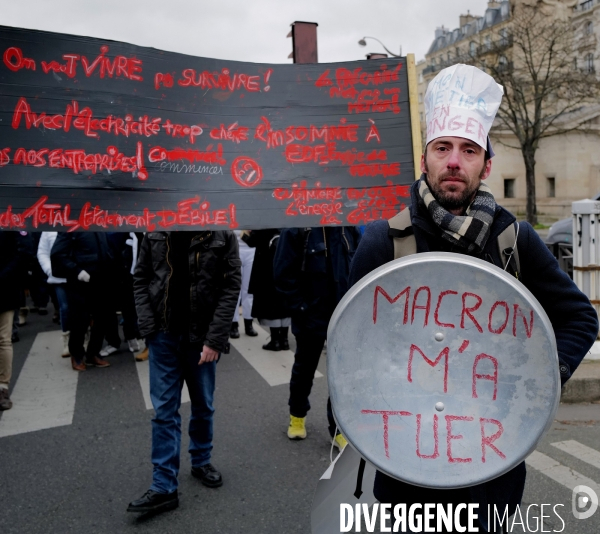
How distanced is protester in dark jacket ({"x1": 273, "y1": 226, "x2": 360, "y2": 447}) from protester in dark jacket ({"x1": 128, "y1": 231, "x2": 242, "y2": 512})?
81cm

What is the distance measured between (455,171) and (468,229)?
211 millimetres

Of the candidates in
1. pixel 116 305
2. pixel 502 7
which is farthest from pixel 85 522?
pixel 502 7

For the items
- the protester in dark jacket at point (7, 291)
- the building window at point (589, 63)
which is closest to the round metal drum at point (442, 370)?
the protester in dark jacket at point (7, 291)

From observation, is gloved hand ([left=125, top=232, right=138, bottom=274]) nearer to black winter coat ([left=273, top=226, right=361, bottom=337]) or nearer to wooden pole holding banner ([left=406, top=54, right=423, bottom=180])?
black winter coat ([left=273, top=226, right=361, bottom=337])

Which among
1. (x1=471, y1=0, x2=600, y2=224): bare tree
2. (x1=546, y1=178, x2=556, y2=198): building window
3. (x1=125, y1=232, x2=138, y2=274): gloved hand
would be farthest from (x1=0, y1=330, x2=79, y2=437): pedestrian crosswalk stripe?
(x1=546, y1=178, x2=556, y2=198): building window

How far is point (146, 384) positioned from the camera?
6.08 m

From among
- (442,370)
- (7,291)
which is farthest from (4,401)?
(442,370)

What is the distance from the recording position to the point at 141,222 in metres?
2.91

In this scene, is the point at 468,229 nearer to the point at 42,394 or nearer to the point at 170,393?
the point at 170,393

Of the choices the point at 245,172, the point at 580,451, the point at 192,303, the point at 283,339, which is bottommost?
the point at 580,451

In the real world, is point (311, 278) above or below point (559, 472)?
above

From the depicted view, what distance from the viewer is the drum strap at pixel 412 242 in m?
1.85

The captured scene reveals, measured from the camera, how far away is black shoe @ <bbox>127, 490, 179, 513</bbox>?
10.9 feet

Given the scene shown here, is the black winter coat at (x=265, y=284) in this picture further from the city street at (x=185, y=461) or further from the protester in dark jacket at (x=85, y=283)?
the protester in dark jacket at (x=85, y=283)
